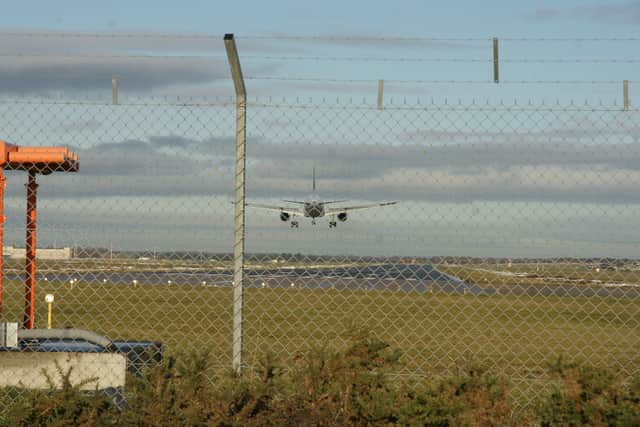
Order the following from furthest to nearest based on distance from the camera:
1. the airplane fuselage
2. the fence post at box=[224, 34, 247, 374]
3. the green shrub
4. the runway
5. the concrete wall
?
1. the runway
2. the airplane fuselage
3. the concrete wall
4. the fence post at box=[224, 34, 247, 374]
5. the green shrub

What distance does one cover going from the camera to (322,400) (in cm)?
618

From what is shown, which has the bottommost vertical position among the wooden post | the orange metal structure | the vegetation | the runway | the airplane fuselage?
the runway

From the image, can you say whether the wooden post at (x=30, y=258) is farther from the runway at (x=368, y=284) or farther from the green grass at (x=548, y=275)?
the runway at (x=368, y=284)

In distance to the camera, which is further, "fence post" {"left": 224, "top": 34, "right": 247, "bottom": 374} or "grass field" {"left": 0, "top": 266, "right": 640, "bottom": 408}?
"grass field" {"left": 0, "top": 266, "right": 640, "bottom": 408}

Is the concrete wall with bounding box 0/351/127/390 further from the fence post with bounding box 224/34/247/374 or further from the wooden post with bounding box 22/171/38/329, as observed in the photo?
the wooden post with bounding box 22/171/38/329

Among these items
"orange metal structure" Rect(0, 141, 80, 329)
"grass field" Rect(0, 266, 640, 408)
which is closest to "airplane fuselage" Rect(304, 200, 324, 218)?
"grass field" Rect(0, 266, 640, 408)

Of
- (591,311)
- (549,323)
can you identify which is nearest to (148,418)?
(549,323)

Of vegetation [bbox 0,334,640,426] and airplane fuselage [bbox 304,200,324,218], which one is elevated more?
airplane fuselage [bbox 304,200,324,218]

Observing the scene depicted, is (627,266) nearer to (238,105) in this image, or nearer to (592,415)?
(592,415)

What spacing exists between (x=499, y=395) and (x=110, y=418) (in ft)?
9.60

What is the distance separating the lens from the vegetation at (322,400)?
602 cm

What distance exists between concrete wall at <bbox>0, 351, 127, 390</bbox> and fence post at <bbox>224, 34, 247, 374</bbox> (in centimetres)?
119

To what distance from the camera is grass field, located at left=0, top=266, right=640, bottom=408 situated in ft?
59.4

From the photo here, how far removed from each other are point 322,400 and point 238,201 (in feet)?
5.46
